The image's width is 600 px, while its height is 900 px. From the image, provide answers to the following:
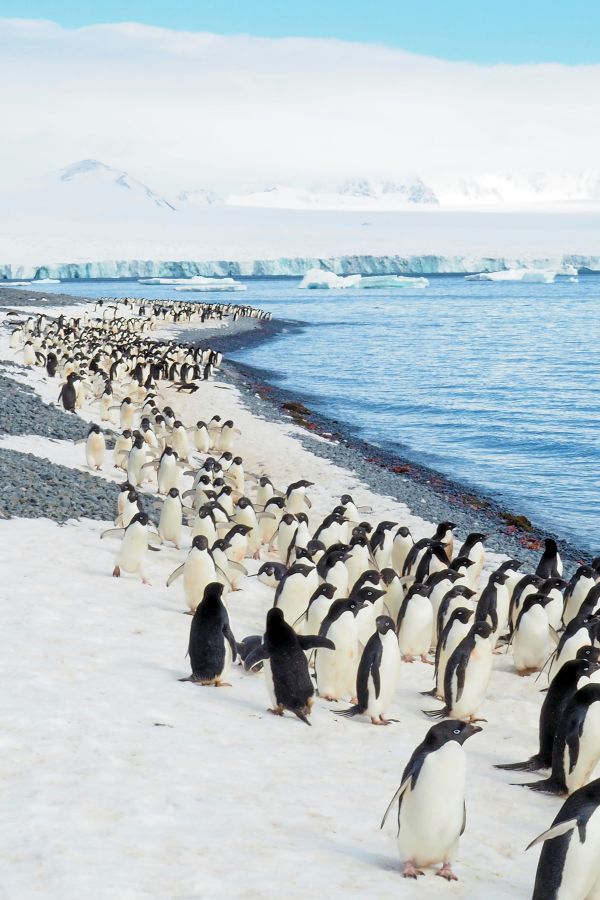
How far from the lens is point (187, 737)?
19.6ft

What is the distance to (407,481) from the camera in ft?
62.7

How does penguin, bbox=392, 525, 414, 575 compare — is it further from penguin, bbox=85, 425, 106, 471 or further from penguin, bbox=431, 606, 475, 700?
penguin, bbox=85, 425, 106, 471

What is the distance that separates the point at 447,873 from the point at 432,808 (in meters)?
0.30

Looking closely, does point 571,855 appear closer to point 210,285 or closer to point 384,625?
point 384,625

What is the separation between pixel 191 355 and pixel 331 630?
24735 millimetres

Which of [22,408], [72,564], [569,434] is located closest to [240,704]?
[72,564]

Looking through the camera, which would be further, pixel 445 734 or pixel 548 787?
pixel 548 787

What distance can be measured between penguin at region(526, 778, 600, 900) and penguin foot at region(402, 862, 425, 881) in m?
0.60

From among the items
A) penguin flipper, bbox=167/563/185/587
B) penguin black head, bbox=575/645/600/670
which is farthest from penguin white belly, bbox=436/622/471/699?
penguin flipper, bbox=167/563/185/587

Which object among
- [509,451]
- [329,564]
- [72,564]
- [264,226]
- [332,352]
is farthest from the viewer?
[264,226]

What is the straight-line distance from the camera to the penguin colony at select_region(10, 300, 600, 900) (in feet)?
15.3

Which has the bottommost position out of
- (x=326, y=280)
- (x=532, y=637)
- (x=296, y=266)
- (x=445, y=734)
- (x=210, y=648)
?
(x=532, y=637)

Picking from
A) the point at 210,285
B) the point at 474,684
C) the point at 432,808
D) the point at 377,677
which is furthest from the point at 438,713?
the point at 210,285

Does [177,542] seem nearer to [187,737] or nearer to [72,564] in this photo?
[72,564]
